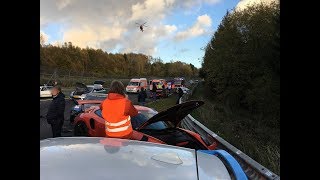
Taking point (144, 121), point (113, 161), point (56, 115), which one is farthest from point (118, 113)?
point (56, 115)

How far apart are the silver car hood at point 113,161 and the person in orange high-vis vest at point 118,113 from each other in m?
3.38

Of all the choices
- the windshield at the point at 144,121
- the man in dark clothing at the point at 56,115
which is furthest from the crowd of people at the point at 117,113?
the man in dark clothing at the point at 56,115

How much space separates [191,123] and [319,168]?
10.9m

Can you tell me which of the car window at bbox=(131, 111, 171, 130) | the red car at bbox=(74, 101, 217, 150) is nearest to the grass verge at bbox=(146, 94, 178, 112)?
the car window at bbox=(131, 111, 171, 130)

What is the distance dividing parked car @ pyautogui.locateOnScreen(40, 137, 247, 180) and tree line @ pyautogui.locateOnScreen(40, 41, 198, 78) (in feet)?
211

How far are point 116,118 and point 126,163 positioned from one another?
13.3 ft

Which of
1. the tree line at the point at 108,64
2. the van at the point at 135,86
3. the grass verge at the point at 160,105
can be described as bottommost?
the grass verge at the point at 160,105

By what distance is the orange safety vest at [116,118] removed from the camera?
6.25 meters

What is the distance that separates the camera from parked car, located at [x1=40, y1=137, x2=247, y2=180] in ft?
6.86

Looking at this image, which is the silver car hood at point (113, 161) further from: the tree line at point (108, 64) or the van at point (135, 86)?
the tree line at point (108, 64)

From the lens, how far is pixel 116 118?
20.6 ft

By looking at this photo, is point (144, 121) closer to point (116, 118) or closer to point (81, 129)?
point (81, 129)
